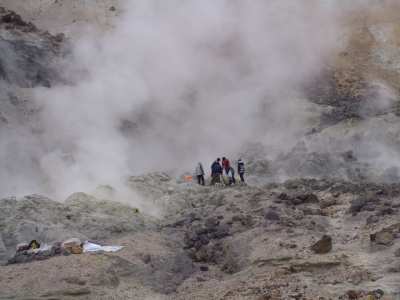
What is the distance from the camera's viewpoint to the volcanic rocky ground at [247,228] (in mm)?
9633

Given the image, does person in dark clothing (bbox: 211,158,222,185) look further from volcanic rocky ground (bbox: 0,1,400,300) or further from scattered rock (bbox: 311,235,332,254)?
scattered rock (bbox: 311,235,332,254)

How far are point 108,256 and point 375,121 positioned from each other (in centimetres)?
1023

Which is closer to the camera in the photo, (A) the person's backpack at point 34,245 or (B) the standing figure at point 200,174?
(A) the person's backpack at point 34,245

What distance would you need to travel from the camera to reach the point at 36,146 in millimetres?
18375

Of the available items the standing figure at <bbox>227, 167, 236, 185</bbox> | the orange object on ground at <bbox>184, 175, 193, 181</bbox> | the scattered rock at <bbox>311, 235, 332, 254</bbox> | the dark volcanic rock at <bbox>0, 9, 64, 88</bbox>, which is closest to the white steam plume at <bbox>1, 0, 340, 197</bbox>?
the dark volcanic rock at <bbox>0, 9, 64, 88</bbox>

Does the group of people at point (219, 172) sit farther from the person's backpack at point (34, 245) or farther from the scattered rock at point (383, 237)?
the scattered rock at point (383, 237)

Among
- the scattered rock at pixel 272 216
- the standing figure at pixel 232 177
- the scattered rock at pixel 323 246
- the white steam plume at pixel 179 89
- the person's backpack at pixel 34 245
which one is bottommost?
the scattered rock at pixel 323 246

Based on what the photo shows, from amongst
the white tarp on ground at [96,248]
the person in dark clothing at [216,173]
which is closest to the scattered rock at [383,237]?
the white tarp on ground at [96,248]

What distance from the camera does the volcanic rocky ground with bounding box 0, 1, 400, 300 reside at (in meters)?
9.63

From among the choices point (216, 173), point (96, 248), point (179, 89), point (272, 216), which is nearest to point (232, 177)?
point (216, 173)

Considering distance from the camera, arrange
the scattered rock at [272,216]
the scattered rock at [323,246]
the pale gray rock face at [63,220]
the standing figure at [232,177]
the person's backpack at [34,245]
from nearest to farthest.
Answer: the scattered rock at [323,246] → the person's backpack at [34,245] → the pale gray rock face at [63,220] → the scattered rock at [272,216] → the standing figure at [232,177]

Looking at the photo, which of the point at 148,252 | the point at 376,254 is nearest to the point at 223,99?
the point at 148,252

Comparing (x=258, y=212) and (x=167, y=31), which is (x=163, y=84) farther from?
(x=258, y=212)

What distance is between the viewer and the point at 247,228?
1281 cm
